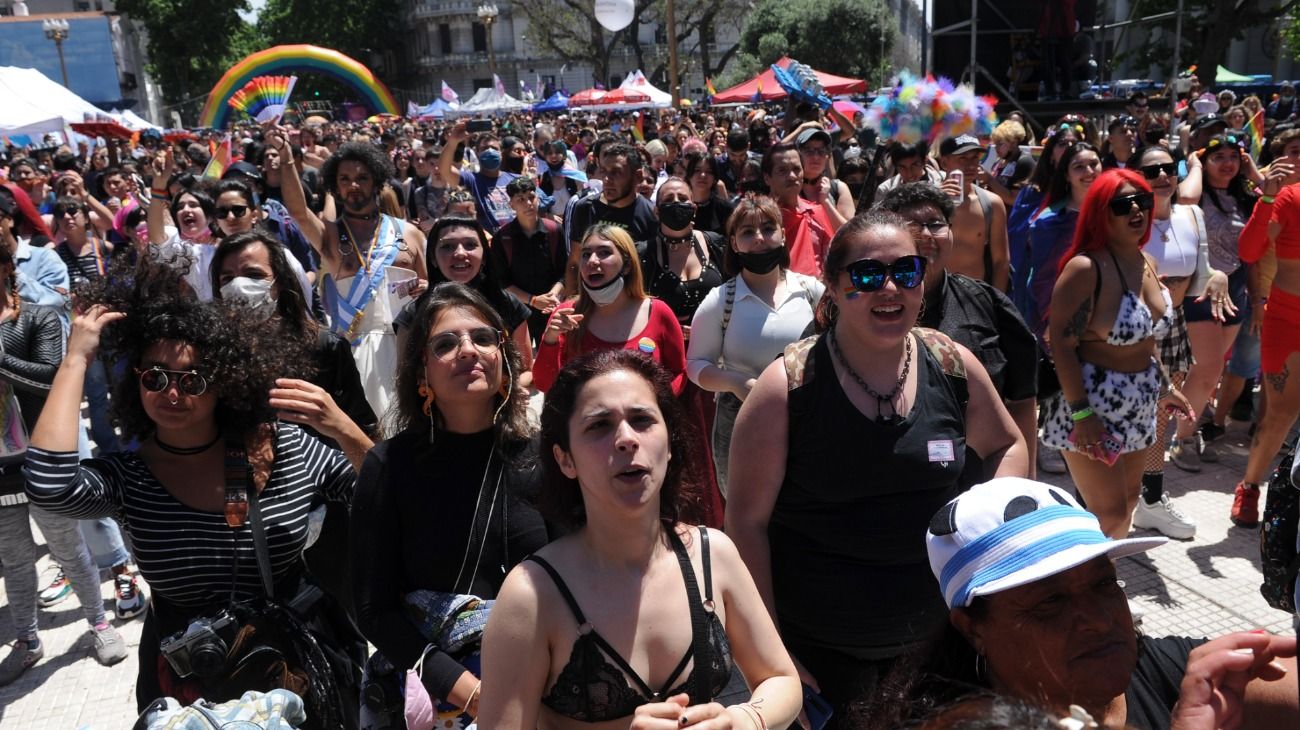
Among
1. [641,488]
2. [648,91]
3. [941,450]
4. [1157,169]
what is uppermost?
[648,91]

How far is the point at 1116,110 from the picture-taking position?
13219 millimetres

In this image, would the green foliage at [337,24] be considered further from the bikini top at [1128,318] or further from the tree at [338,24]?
the bikini top at [1128,318]

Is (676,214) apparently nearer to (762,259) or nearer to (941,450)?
(762,259)

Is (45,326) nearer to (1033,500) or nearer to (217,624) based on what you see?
(217,624)

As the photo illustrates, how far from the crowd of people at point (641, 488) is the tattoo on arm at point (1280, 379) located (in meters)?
0.01

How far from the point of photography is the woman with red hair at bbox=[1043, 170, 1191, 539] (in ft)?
12.1

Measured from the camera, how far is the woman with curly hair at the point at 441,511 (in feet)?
7.56

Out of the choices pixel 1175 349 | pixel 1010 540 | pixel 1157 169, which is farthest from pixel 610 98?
pixel 1010 540

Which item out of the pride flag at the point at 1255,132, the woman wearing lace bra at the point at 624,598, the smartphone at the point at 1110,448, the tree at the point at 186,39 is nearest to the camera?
the woman wearing lace bra at the point at 624,598

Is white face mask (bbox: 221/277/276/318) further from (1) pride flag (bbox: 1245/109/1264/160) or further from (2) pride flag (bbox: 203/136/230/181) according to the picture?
(1) pride flag (bbox: 1245/109/1264/160)

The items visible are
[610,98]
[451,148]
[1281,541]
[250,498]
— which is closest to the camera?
[1281,541]

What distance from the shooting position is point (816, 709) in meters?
2.35

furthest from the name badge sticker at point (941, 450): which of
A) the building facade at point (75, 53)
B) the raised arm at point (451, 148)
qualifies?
the building facade at point (75, 53)

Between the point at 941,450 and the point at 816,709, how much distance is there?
0.72 m
